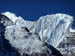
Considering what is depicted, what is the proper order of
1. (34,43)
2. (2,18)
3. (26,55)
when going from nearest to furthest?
(26,55)
(34,43)
(2,18)

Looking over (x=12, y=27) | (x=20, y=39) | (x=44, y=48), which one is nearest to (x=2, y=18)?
(x=12, y=27)

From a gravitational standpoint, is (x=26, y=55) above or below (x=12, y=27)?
below

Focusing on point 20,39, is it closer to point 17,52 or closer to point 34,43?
point 34,43

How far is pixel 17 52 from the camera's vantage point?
65000mm

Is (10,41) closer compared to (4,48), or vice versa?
(4,48)

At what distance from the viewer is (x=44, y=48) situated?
7131 cm

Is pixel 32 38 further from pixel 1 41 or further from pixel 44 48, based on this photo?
pixel 1 41

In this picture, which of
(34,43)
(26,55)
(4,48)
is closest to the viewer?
(4,48)

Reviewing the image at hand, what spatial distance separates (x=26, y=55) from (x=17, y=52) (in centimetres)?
319

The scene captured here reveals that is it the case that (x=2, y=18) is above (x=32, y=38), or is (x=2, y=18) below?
above

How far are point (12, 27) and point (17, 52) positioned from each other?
12.6 meters

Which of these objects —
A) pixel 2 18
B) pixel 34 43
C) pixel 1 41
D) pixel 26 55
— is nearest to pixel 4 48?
pixel 1 41

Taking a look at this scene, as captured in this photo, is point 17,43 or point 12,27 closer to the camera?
point 17,43

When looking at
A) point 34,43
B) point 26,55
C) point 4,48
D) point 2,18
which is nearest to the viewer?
point 4,48
